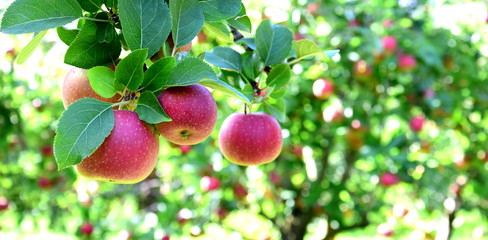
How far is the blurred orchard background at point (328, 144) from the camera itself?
2533 mm

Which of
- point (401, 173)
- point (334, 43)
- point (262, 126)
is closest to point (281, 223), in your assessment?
point (401, 173)

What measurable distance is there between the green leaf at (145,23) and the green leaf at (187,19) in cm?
3

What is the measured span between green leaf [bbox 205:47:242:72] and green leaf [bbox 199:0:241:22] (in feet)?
0.68

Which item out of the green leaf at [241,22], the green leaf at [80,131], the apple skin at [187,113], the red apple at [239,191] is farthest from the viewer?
the red apple at [239,191]

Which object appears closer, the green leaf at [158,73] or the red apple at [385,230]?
the green leaf at [158,73]

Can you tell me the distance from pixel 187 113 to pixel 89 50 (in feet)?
0.52

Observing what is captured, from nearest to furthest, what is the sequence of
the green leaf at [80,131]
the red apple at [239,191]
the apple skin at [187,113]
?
the green leaf at [80,131] < the apple skin at [187,113] < the red apple at [239,191]

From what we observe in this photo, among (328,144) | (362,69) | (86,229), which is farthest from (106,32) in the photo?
(328,144)

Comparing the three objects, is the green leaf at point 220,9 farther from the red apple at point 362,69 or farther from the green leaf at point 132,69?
the red apple at point 362,69

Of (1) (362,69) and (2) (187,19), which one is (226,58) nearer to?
(2) (187,19)

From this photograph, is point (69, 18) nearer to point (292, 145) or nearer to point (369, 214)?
point (292, 145)

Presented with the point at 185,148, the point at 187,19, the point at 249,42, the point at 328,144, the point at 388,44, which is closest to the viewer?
the point at 187,19

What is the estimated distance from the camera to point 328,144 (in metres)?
3.10

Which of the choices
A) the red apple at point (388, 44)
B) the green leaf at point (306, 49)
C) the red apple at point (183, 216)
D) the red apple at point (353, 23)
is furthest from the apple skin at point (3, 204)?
the green leaf at point (306, 49)
